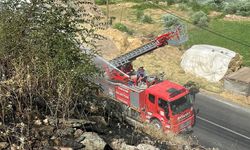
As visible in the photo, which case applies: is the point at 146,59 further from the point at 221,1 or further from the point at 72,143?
the point at 221,1

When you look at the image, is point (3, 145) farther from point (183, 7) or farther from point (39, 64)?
point (183, 7)

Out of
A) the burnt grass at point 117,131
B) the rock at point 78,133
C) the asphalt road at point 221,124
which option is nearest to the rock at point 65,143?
the rock at point 78,133

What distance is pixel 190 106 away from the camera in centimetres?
2145

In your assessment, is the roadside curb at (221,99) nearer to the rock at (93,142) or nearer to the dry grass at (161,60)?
the dry grass at (161,60)

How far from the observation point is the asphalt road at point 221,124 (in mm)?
22016

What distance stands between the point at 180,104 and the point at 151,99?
1.63 m

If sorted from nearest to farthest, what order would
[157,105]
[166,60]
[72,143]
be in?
[72,143] → [157,105] → [166,60]

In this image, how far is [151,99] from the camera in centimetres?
2131

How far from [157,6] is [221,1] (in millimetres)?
11157

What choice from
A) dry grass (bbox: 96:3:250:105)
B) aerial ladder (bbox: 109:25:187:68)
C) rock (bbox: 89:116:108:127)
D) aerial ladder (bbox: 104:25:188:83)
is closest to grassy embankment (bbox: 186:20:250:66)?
dry grass (bbox: 96:3:250:105)

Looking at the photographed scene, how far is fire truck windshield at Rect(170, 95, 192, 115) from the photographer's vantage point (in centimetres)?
2072

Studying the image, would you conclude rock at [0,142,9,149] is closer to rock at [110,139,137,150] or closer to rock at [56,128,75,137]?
rock at [56,128,75,137]

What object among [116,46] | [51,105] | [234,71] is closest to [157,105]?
[51,105]

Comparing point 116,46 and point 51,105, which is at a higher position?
point 51,105
